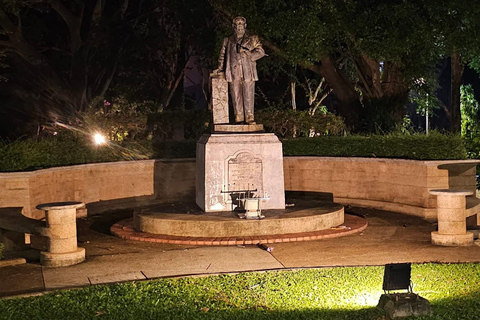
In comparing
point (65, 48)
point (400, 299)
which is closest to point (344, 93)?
point (65, 48)

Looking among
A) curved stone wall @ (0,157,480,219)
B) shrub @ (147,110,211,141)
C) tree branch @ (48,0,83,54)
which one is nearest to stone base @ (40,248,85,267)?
curved stone wall @ (0,157,480,219)

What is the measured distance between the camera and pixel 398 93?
2155 cm

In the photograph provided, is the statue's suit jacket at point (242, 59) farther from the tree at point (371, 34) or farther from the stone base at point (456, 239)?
the tree at point (371, 34)

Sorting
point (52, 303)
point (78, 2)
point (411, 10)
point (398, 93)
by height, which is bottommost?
point (52, 303)

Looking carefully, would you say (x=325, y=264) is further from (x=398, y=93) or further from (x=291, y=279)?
(x=398, y=93)

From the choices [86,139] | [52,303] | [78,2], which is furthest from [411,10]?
[78,2]

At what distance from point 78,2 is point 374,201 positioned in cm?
1650

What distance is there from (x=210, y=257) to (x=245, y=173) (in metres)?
2.75

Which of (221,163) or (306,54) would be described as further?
(306,54)

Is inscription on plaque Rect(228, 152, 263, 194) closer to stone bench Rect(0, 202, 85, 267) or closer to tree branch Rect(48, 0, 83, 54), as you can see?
stone bench Rect(0, 202, 85, 267)

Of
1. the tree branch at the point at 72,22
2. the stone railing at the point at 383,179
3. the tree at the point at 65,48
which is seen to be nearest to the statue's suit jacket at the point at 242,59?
the stone railing at the point at 383,179

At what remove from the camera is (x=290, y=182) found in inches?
699

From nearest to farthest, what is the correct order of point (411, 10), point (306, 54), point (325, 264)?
point (325, 264)
point (411, 10)
point (306, 54)

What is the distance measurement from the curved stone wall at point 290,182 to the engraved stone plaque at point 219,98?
12.0 ft
